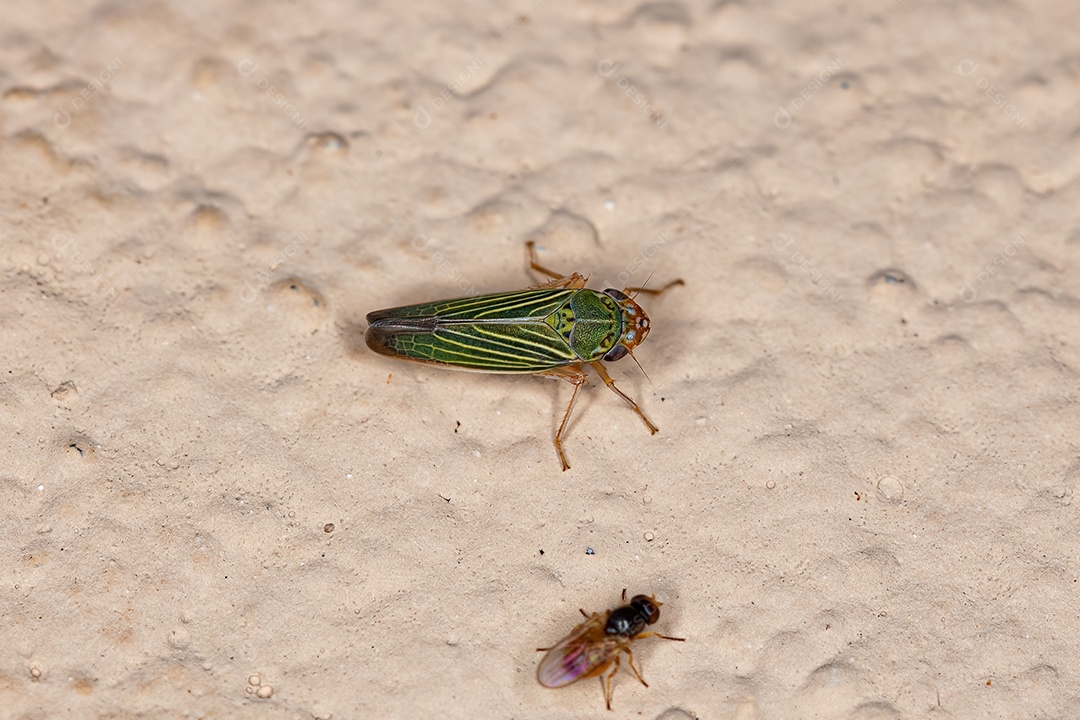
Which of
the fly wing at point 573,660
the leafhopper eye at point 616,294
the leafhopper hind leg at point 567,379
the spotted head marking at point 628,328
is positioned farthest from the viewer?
the leafhopper eye at point 616,294

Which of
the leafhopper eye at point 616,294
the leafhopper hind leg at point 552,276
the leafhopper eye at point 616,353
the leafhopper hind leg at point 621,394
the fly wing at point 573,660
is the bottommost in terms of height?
the fly wing at point 573,660

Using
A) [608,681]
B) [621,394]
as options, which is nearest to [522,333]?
[621,394]

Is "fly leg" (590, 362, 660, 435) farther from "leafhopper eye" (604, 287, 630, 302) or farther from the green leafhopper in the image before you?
"leafhopper eye" (604, 287, 630, 302)

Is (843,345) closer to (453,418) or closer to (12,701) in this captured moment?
(453,418)

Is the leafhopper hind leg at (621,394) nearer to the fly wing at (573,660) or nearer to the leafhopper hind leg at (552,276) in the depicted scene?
the leafhopper hind leg at (552,276)

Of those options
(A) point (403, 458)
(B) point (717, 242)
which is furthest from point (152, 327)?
(B) point (717, 242)

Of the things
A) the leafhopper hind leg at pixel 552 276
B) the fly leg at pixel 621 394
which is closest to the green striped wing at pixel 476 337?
the fly leg at pixel 621 394
